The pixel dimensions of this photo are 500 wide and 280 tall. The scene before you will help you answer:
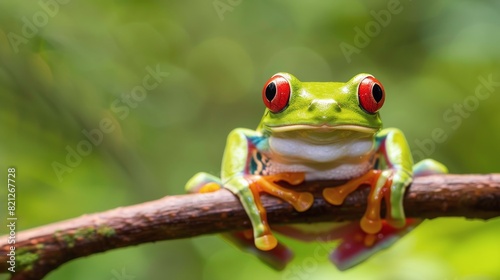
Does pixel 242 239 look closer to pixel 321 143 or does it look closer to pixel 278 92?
pixel 321 143

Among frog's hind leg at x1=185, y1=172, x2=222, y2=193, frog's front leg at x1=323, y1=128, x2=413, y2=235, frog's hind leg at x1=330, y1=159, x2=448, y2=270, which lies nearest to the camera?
frog's front leg at x1=323, y1=128, x2=413, y2=235

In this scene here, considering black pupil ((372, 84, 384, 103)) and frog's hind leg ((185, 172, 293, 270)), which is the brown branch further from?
black pupil ((372, 84, 384, 103))

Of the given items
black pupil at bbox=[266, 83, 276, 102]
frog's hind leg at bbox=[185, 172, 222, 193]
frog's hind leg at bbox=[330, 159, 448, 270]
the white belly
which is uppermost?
black pupil at bbox=[266, 83, 276, 102]

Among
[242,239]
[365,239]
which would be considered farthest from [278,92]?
[365,239]

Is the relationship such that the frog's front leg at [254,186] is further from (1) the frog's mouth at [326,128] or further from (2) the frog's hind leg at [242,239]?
(1) the frog's mouth at [326,128]

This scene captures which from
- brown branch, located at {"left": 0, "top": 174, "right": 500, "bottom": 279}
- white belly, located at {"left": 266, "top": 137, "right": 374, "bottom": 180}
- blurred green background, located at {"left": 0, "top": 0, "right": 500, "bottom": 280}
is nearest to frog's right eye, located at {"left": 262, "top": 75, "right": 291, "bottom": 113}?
white belly, located at {"left": 266, "top": 137, "right": 374, "bottom": 180}

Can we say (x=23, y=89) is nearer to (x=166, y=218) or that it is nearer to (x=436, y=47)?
(x=166, y=218)
